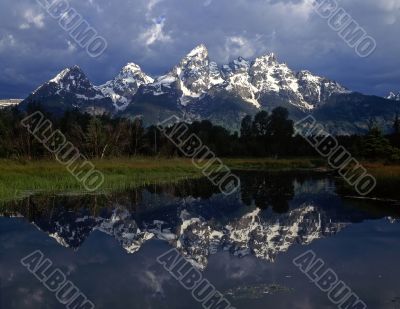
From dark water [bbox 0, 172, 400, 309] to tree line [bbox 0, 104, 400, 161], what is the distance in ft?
106

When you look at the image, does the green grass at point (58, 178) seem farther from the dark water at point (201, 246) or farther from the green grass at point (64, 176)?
the dark water at point (201, 246)

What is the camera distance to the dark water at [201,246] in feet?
46.9

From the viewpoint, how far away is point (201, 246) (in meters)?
21.2

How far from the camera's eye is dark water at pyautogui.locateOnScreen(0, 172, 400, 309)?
14281 mm

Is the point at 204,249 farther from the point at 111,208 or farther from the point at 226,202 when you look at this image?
the point at 226,202

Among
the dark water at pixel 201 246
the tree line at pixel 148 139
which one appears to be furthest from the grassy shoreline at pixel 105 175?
the tree line at pixel 148 139

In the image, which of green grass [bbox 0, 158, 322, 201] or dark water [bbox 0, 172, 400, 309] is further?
green grass [bbox 0, 158, 322, 201]

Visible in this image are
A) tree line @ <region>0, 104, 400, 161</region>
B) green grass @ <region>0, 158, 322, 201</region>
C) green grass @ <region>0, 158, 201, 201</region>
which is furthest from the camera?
tree line @ <region>0, 104, 400, 161</region>

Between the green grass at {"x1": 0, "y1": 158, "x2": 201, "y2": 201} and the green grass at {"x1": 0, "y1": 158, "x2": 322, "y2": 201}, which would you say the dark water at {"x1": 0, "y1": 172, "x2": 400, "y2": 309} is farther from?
the green grass at {"x1": 0, "y1": 158, "x2": 322, "y2": 201}

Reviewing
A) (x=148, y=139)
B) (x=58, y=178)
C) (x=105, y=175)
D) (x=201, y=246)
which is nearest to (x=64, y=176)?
(x=58, y=178)

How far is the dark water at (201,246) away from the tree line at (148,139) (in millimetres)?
32407

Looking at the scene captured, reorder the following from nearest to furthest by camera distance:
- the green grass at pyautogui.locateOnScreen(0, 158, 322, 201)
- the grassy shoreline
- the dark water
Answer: the dark water
the grassy shoreline
the green grass at pyautogui.locateOnScreen(0, 158, 322, 201)

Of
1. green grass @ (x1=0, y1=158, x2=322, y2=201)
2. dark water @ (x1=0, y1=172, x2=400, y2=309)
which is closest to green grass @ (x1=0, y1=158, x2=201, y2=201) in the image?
green grass @ (x1=0, y1=158, x2=322, y2=201)

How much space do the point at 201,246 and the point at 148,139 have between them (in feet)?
357
